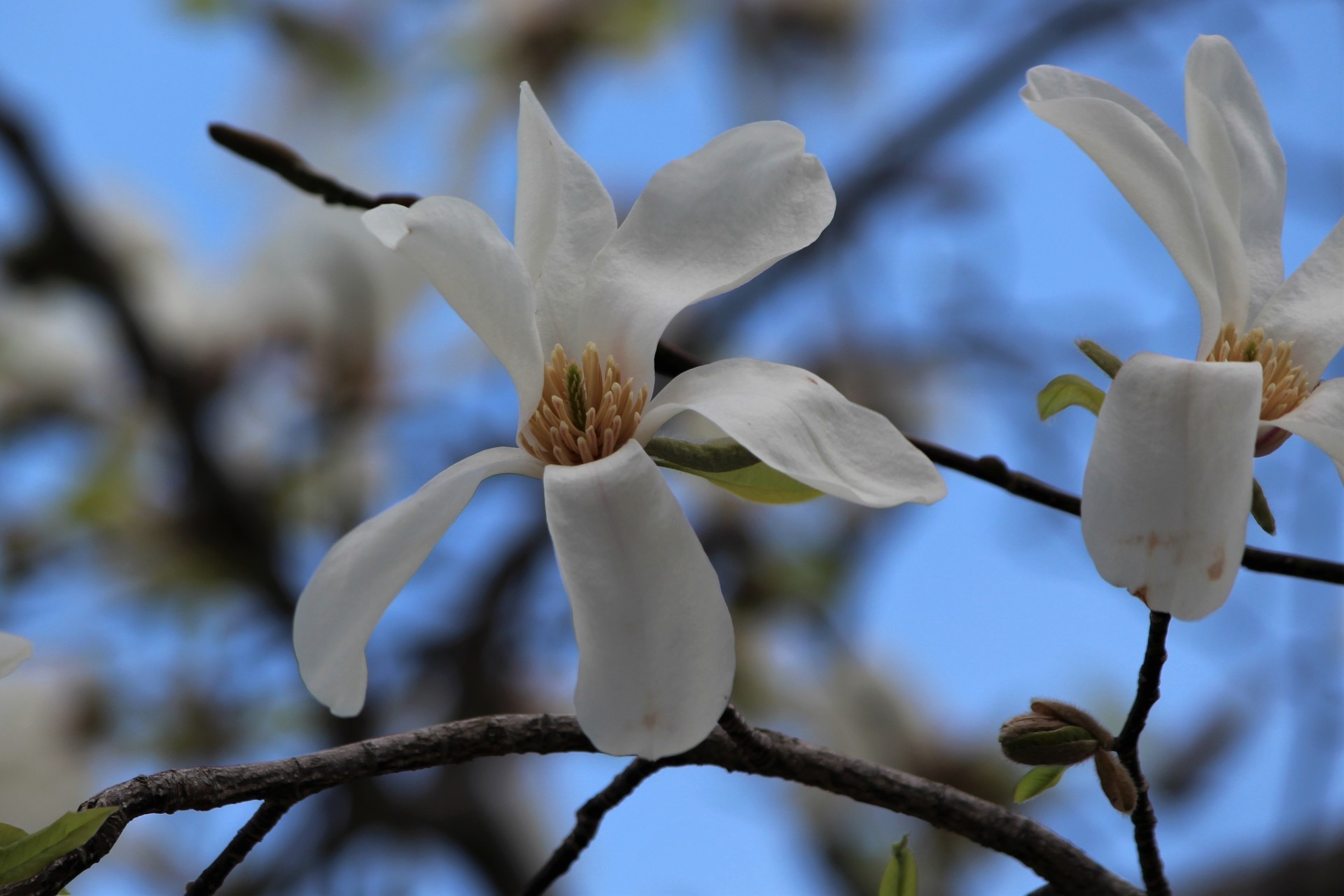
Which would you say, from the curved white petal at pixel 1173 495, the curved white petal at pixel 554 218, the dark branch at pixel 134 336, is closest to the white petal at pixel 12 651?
the curved white petal at pixel 554 218

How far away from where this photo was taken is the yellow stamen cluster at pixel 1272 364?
1.03ft

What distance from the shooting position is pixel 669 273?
29 cm

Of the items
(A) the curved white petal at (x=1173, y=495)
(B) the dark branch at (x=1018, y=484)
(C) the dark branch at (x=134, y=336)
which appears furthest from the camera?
(C) the dark branch at (x=134, y=336)

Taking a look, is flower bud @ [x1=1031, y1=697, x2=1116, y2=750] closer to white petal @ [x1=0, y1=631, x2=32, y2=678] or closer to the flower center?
the flower center

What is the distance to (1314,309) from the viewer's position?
32 centimetres

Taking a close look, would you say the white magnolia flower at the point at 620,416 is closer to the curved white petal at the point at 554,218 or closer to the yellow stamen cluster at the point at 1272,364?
the curved white petal at the point at 554,218

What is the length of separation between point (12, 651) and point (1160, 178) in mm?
301

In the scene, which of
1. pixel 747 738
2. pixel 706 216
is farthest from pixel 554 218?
pixel 747 738

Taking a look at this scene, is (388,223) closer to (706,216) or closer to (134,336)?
(706,216)

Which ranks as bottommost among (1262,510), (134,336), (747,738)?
(134,336)

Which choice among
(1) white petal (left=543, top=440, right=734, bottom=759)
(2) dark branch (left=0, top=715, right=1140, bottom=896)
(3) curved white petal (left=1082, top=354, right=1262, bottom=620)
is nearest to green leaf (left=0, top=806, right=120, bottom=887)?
(2) dark branch (left=0, top=715, right=1140, bottom=896)

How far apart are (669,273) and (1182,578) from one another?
13cm

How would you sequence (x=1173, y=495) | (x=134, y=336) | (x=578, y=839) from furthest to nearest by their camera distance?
(x=134, y=336), (x=578, y=839), (x=1173, y=495)

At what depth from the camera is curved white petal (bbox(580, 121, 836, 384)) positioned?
29cm
